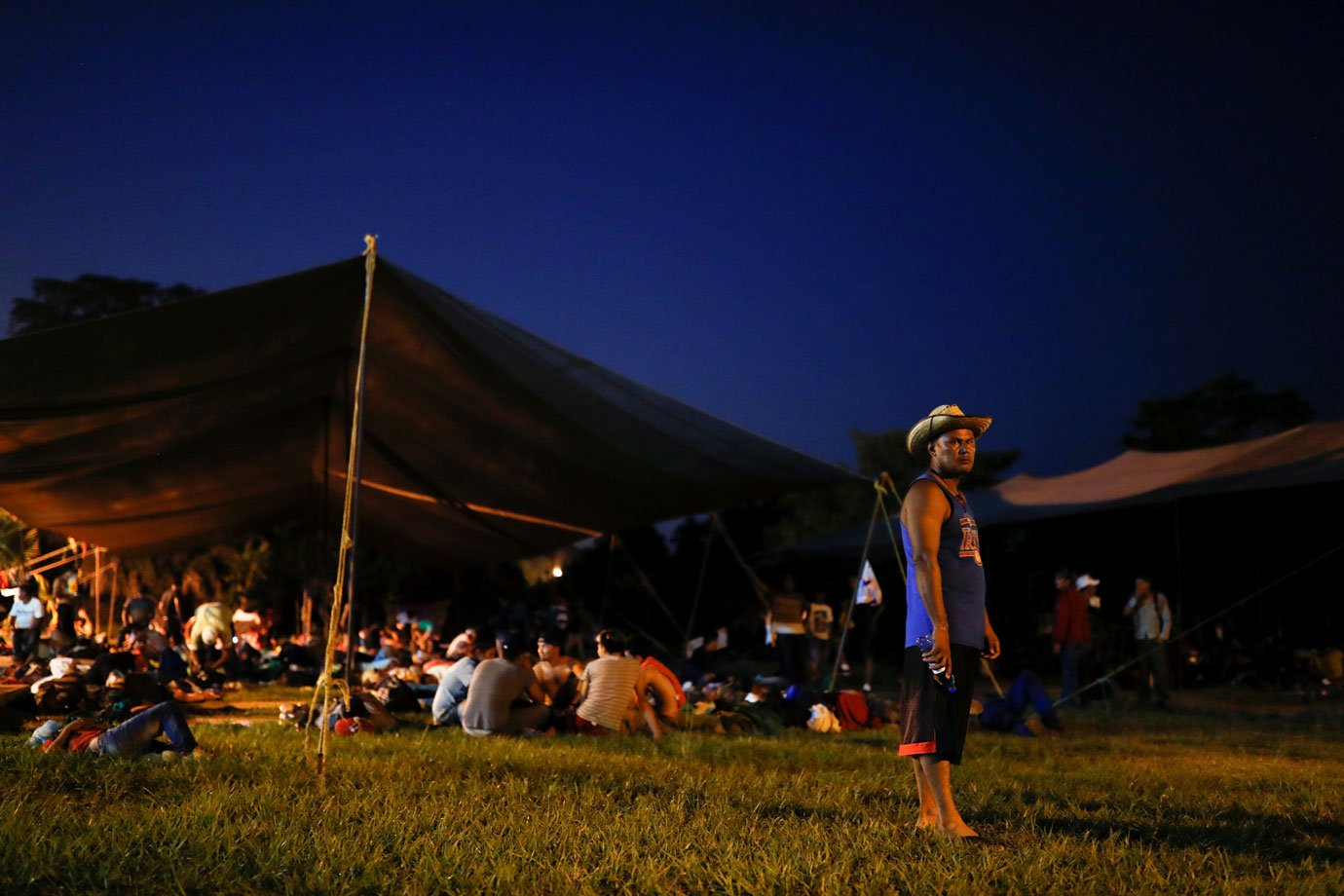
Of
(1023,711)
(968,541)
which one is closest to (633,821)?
(968,541)

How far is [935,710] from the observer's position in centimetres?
363

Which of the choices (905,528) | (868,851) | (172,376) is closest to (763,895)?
(868,851)

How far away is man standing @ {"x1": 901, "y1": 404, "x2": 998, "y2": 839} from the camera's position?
3.61 meters

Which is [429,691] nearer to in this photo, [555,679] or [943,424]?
[555,679]

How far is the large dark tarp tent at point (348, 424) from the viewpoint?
700cm

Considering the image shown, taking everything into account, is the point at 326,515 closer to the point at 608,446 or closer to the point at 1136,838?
the point at 608,446

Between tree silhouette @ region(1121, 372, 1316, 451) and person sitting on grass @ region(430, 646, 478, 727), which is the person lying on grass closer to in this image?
person sitting on grass @ region(430, 646, 478, 727)

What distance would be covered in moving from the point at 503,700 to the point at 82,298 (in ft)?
74.0

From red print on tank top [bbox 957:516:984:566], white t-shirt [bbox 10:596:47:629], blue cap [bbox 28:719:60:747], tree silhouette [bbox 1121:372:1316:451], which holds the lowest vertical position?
blue cap [bbox 28:719:60:747]

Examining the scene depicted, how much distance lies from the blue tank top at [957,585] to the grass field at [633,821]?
0.67 metres

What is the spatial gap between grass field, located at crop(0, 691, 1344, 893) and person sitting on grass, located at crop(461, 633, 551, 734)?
1.74ft

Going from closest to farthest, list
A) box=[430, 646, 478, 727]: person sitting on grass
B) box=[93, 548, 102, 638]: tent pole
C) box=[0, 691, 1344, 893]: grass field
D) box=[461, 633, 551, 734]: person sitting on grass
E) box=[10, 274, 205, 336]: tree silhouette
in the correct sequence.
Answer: box=[0, 691, 1344, 893]: grass field → box=[461, 633, 551, 734]: person sitting on grass → box=[430, 646, 478, 727]: person sitting on grass → box=[93, 548, 102, 638]: tent pole → box=[10, 274, 205, 336]: tree silhouette

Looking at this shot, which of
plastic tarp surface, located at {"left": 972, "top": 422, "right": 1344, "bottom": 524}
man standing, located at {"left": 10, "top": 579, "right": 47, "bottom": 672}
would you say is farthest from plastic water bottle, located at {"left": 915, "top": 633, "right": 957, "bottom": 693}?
man standing, located at {"left": 10, "top": 579, "right": 47, "bottom": 672}

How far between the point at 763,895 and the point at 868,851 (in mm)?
644
